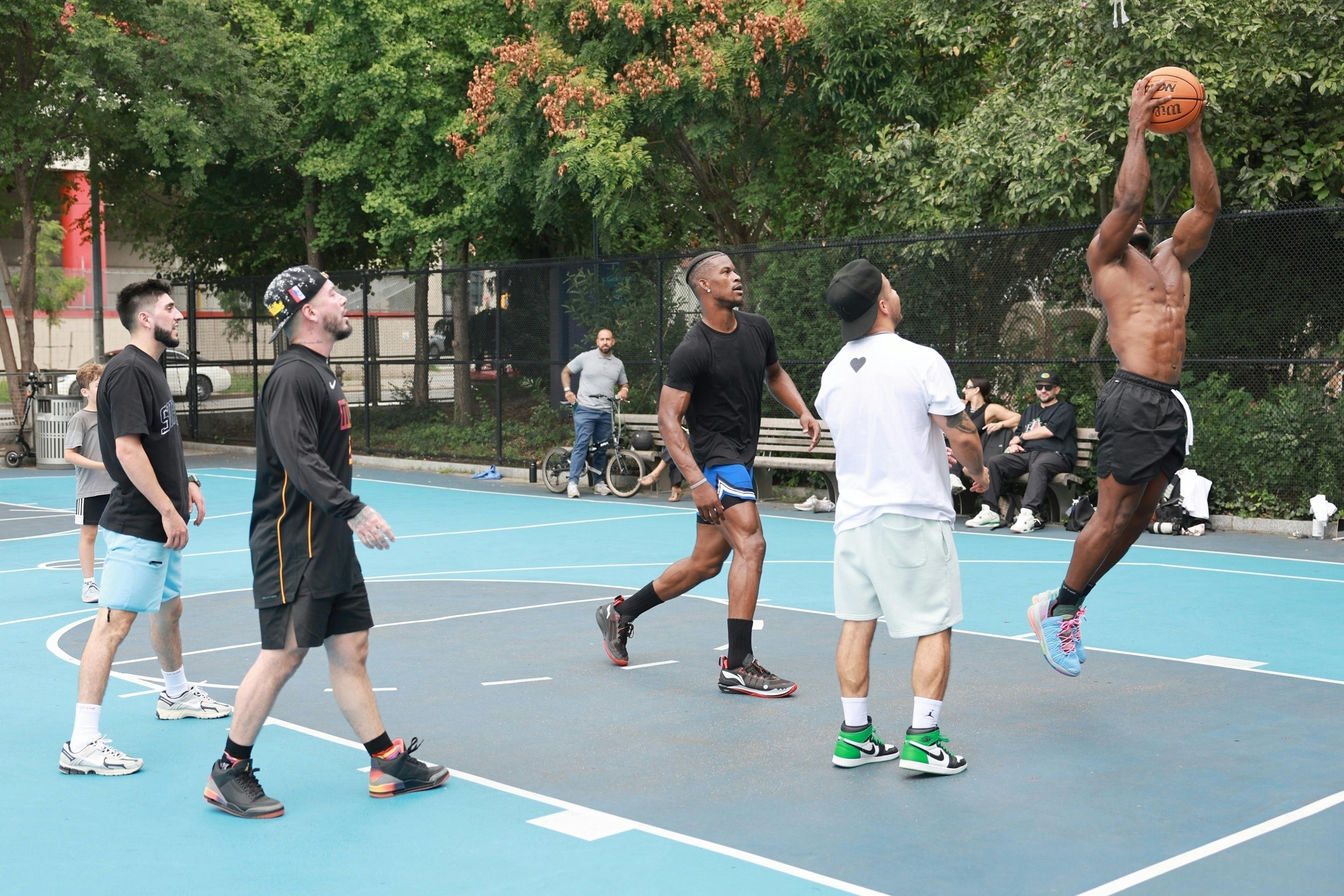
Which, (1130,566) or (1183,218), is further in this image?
(1130,566)

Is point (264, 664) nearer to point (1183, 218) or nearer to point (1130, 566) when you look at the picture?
Answer: point (1183, 218)

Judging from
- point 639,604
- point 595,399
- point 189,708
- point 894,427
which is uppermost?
point 894,427

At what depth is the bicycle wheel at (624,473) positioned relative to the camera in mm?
17438

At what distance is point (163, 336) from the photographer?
630cm

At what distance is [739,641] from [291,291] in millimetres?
3039

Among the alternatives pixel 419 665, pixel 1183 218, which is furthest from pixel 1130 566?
pixel 419 665

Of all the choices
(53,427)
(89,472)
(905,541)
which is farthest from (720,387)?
(53,427)

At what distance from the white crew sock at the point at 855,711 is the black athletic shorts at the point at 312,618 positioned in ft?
6.51

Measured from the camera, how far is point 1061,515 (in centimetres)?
1450

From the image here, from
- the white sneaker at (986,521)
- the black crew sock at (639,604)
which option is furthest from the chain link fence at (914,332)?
the black crew sock at (639,604)

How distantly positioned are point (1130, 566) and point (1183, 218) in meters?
5.18

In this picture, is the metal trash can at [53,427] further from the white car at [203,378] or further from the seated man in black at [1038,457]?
the seated man in black at [1038,457]

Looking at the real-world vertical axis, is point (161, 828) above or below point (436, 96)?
below

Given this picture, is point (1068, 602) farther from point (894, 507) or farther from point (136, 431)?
point (136, 431)
